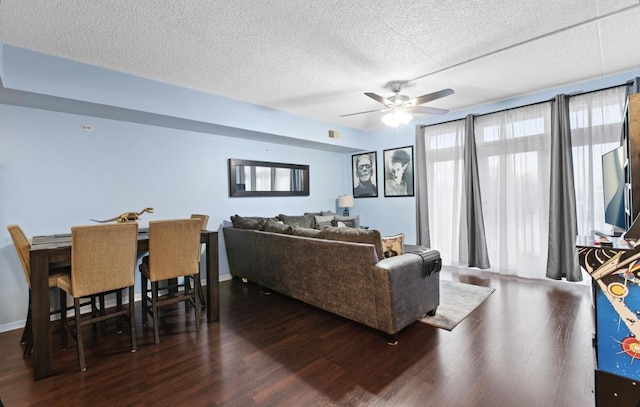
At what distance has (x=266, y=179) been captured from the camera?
16.9ft

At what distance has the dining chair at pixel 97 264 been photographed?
2.21m

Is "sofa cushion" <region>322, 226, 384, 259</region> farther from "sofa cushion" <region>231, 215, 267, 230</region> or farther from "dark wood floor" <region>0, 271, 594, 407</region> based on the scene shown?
"sofa cushion" <region>231, 215, 267, 230</region>

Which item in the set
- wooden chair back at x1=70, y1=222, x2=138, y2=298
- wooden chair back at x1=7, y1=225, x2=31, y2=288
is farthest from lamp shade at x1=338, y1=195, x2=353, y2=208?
wooden chair back at x1=7, y1=225, x2=31, y2=288

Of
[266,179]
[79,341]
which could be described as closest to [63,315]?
[79,341]

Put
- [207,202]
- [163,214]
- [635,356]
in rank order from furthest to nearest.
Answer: [207,202]
[163,214]
[635,356]

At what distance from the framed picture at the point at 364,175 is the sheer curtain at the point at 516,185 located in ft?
7.02

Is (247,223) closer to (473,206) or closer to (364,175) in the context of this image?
(364,175)

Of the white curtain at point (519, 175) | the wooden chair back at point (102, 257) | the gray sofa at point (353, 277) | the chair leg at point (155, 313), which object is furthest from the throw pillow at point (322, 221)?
the wooden chair back at point (102, 257)

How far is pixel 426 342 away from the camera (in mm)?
2480

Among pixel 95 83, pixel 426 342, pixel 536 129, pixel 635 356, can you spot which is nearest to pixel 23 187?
pixel 95 83

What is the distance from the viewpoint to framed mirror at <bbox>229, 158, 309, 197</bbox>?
4730 millimetres

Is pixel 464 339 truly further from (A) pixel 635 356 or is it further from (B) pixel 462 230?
(B) pixel 462 230

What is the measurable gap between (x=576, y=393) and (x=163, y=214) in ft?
14.6

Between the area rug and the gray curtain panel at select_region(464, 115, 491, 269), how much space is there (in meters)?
0.89
